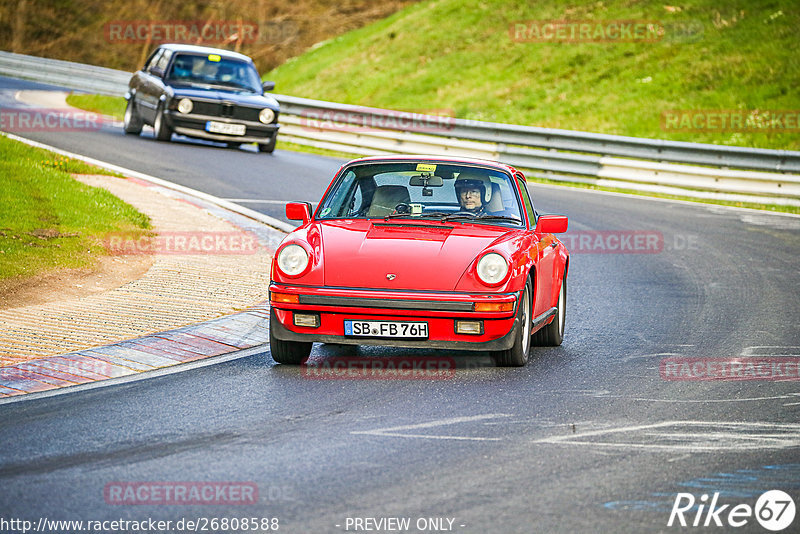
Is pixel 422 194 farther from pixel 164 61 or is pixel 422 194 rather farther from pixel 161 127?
pixel 164 61

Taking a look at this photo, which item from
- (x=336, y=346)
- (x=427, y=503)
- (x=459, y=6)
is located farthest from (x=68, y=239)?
(x=459, y=6)

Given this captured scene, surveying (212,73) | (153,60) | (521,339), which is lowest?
(521,339)

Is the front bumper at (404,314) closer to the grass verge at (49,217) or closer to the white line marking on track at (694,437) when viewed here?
the white line marking on track at (694,437)

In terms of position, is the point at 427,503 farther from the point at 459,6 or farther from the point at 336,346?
the point at 459,6

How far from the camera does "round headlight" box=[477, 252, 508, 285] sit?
7738 mm

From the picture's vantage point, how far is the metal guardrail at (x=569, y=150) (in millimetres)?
20875

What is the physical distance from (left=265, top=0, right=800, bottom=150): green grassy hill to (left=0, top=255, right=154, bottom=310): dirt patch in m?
17.0

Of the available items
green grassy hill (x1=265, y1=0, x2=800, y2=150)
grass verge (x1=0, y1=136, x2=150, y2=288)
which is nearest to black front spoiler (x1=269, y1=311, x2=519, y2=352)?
grass verge (x1=0, y1=136, x2=150, y2=288)

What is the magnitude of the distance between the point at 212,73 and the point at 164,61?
93 cm

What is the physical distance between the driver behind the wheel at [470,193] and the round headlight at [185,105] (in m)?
13.7

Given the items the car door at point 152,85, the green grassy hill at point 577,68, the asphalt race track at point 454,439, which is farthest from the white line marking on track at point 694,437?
the green grassy hill at point 577,68

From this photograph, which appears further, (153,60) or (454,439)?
(153,60)

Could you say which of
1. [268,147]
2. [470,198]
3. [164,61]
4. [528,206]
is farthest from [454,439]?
[164,61]

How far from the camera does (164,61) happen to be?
22.8 meters
